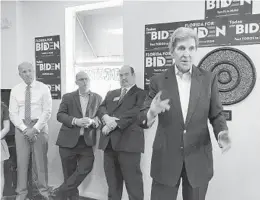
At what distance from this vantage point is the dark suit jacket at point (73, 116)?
3139 mm

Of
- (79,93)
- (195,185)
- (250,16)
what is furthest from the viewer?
(79,93)

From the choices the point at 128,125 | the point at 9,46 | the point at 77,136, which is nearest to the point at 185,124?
the point at 128,125

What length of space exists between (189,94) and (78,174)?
1950 millimetres

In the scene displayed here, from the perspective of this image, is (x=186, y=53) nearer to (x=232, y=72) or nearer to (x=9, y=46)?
(x=232, y=72)

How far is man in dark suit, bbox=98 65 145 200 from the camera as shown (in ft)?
8.98

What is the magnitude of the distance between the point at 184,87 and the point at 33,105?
198 centimetres

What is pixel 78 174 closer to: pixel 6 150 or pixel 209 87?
pixel 6 150

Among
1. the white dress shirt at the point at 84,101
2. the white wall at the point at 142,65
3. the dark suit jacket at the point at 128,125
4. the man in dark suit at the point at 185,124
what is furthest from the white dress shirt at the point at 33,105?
the man in dark suit at the point at 185,124

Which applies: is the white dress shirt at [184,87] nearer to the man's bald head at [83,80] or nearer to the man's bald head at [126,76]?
the man's bald head at [126,76]

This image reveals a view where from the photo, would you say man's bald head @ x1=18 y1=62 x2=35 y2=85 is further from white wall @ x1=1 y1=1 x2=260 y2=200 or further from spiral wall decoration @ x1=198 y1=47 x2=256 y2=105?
spiral wall decoration @ x1=198 y1=47 x2=256 y2=105

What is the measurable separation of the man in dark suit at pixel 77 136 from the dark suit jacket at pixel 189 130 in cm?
155

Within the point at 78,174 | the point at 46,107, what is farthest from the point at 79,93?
the point at 78,174

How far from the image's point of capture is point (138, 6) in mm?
3137

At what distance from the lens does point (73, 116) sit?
3176mm
